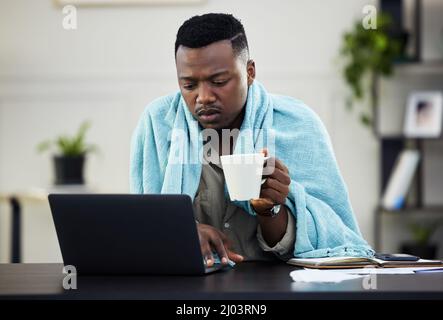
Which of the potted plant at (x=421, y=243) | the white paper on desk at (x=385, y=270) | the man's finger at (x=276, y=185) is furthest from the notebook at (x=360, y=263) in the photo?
the potted plant at (x=421, y=243)

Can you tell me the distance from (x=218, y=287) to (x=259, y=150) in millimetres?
565

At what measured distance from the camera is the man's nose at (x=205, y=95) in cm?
146

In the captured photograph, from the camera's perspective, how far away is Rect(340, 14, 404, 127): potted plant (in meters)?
4.08

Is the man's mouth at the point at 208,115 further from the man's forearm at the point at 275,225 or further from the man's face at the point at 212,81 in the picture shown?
the man's forearm at the point at 275,225

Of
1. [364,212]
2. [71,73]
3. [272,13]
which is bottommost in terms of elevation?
[364,212]

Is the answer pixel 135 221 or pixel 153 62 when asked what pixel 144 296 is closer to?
pixel 135 221

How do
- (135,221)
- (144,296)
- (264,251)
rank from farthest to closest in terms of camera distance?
(264,251), (135,221), (144,296)

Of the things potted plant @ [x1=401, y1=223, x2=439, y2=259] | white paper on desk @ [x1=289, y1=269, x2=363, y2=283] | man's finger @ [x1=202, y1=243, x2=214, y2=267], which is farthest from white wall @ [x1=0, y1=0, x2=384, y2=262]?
white paper on desk @ [x1=289, y1=269, x2=363, y2=283]

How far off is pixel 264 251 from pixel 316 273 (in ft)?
1.20

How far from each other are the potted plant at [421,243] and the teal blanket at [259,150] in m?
2.51

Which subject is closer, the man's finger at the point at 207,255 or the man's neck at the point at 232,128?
the man's finger at the point at 207,255

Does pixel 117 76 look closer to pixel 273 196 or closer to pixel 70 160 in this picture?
pixel 70 160

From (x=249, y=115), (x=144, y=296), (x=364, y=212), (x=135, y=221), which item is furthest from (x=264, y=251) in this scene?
(x=364, y=212)

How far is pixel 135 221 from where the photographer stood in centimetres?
117
